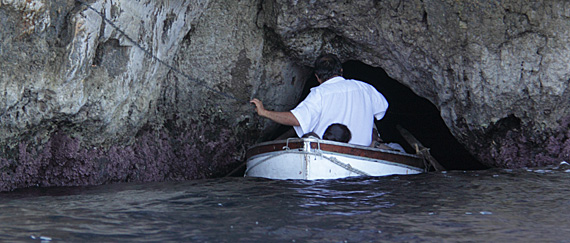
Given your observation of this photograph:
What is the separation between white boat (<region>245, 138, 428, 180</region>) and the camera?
22.4 feet

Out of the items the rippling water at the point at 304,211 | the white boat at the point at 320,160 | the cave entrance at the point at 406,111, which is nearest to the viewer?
the rippling water at the point at 304,211

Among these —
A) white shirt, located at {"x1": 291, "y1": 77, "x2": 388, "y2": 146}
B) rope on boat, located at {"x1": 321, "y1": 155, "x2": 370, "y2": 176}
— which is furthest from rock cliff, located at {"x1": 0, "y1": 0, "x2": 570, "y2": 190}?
rope on boat, located at {"x1": 321, "y1": 155, "x2": 370, "y2": 176}

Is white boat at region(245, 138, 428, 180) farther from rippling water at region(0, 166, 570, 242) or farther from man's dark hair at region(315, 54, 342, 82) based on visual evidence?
man's dark hair at region(315, 54, 342, 82)

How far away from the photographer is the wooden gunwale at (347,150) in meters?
6.86

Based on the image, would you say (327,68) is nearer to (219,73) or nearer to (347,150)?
(347,150)

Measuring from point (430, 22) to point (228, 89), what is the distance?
107 inches

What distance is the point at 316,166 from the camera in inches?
270

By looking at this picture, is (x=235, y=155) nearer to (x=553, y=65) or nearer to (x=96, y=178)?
(x=96, y=178)

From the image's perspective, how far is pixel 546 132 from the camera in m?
7.52

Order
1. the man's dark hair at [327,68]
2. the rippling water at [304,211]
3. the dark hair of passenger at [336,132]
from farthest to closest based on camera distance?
the man's dark hair at [327,68], the dark hair of passenger at [336,132], the rippling water at [304,211]

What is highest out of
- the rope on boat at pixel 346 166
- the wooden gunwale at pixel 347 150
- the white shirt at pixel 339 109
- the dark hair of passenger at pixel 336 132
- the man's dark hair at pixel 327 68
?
the man's dark hair at pixel 327 68

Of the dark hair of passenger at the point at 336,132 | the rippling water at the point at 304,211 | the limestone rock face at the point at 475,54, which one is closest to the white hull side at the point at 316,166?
the rippling water at the point at 304,211

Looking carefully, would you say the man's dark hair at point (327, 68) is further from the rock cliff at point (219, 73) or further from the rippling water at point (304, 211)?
the rippling water at point (304, 211)

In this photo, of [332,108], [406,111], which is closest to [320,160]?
[332,108]
